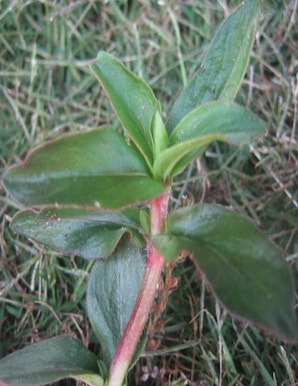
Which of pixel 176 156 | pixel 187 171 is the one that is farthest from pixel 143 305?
pixel 187 171

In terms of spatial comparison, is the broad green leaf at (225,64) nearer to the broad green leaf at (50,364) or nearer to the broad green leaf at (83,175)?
the broad green leaf at (83,175)

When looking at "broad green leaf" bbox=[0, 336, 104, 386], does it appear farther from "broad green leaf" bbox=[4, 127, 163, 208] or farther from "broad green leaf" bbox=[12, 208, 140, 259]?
"broad green leaf" bbox=[4, 127, 163, 208]

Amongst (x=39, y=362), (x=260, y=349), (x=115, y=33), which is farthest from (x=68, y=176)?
(x=115, y=33)

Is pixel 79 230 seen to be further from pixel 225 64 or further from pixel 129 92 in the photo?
pixel 225 64

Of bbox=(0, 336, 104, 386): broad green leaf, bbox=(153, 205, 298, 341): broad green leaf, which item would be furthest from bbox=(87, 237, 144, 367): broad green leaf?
bbox=(153, 205, 298, 341): broad green leaf

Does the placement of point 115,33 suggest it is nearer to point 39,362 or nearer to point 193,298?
point 193,298
